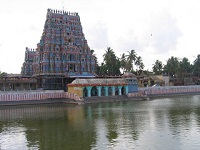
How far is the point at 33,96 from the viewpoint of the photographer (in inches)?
2248

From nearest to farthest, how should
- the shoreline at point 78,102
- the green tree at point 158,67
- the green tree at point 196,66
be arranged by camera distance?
the shoreline at point 78,102 → the green tree at point 158,67 → the green tree at point 196,66

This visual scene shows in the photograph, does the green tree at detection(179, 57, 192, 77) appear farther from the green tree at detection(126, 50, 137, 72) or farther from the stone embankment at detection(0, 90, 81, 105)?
the stone embankment at detection(0, 90, 81, 105)

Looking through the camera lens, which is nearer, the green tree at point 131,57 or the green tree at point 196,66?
the green tree at point 131,57

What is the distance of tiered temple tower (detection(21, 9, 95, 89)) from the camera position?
69.9 meters

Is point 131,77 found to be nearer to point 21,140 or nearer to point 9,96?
point 9,96

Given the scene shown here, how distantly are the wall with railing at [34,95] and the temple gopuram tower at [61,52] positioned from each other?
9.89 meters

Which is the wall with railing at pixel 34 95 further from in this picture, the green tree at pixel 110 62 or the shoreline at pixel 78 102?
the green tree at pixel 110 62

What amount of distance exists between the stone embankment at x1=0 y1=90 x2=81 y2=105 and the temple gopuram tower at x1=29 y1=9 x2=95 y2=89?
391 inches

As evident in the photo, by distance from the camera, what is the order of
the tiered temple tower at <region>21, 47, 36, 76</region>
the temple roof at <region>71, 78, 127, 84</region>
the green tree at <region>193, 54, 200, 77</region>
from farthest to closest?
the green tree at <region>193, 54, 200, 77</region> → the tiered temple tower at <region>21, 47, 36, 76</region> → the temple roof at <region>71, 78, 127, 84</region>

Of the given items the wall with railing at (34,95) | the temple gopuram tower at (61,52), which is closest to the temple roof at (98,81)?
the wall with railing at (34,95)

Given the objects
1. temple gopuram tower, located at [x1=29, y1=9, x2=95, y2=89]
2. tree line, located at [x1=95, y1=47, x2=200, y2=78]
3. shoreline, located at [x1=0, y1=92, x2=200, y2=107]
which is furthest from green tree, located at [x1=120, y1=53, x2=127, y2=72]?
shoreline, located at [x1=0, y1=92, x2=200, y2=107]

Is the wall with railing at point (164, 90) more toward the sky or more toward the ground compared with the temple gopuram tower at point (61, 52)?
more toward the ground

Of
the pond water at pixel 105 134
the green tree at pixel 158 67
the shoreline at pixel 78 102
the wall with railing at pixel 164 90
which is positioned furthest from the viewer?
the green tree at pixel 158 67

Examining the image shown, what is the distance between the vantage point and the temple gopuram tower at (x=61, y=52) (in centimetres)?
6994
